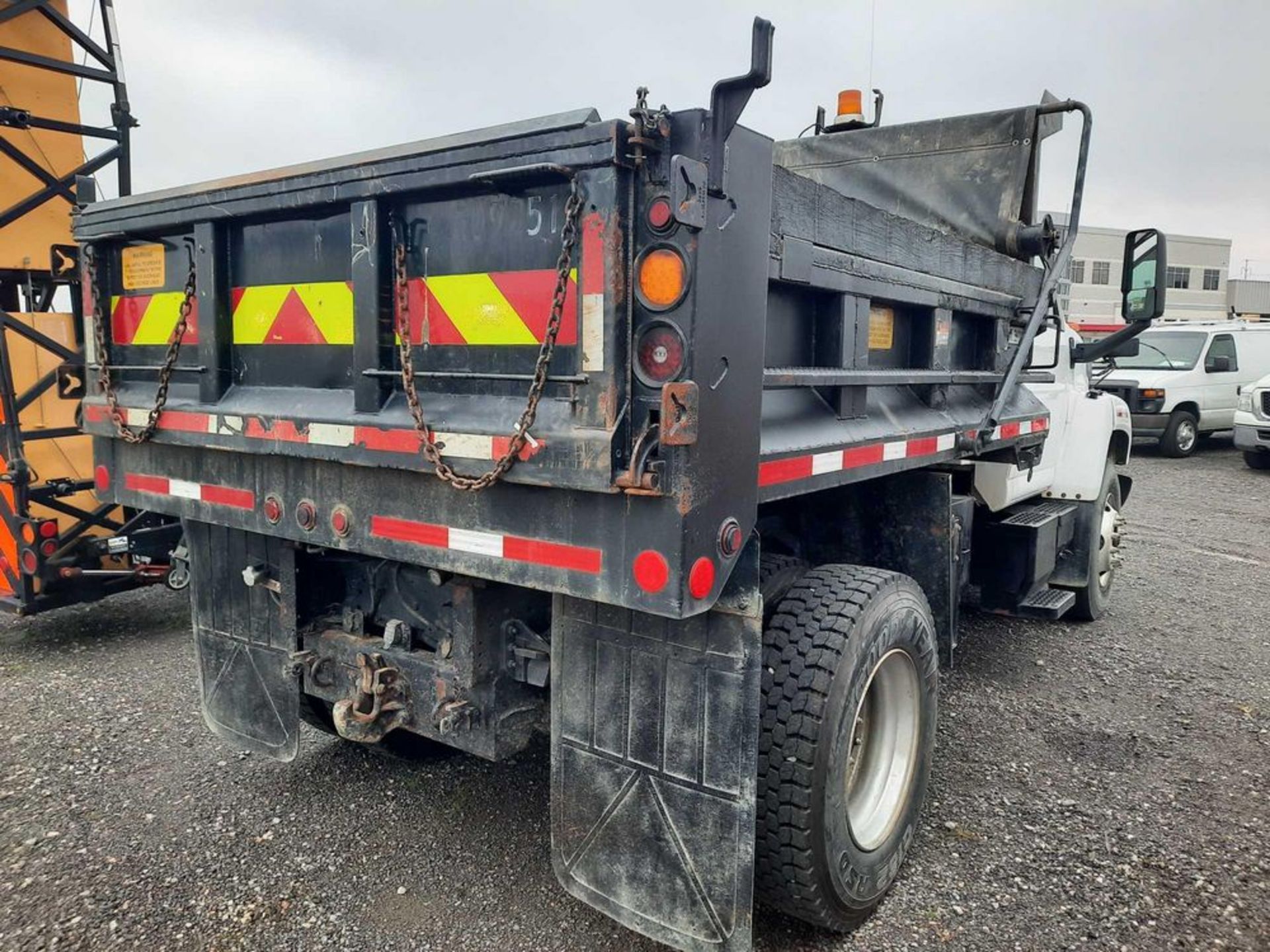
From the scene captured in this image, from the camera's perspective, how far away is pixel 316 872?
2955mm

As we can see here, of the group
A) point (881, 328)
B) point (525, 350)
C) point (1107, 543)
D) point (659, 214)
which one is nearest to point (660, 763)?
point (525, 350)

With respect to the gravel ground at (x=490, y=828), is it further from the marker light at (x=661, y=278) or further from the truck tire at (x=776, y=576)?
the marker light at (x=661, y=278)

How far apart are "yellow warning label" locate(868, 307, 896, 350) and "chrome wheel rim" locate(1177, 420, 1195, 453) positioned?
13645 millimetres

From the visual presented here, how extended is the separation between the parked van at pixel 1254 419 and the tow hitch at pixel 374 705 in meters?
14.0

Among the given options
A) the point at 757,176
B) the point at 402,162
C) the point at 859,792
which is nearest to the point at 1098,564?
the point at 859,792

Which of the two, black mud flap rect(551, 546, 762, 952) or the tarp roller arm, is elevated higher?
the tarp roller arm

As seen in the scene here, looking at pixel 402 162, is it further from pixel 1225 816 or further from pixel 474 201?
pixel 1225 816

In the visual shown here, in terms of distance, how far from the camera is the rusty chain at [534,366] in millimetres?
2006

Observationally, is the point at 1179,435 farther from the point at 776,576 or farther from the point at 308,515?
the point at 308,515

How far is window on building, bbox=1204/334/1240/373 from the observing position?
14555 millimetres

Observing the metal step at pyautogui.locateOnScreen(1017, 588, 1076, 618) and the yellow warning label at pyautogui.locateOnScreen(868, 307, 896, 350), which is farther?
the metal step at pyautogui.locateOnScreen(1017, 588, 1076, 618)

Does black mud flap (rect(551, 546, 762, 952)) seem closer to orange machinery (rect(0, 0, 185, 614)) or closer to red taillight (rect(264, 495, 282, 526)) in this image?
red taillight (rect(264, 495, 282, 526))

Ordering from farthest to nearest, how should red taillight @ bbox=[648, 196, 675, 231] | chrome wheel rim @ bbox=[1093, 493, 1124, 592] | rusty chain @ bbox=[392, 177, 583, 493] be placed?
chrome wheel rim @ bbox=[1093, 493, 1124, 592]
rusty chain @ bbox=[392, 177, 583, 493]
red taillight @ bbox=[648, 196, 675, 231]

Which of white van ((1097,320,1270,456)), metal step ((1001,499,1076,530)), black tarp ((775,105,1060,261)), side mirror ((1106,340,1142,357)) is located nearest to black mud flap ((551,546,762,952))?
black tarp ((775,105,1060,261))
